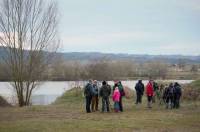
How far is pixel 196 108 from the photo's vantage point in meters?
26.6

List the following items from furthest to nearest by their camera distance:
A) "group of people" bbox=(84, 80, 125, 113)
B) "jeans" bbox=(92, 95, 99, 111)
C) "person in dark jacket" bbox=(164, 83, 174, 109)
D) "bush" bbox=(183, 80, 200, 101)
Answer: "bush" bbox=(183, 80, 200, 101), "person in dark jacket" bbox=(164, 83, 174, 109), "jeans" bbox=(92, 95, 99, 111), "group of people" bbox=(84, 80, 125, 113)

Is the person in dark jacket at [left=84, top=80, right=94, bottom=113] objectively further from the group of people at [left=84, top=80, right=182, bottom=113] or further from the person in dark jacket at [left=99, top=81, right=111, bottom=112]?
the person in dark jacket at [left=99, top=81, right=111, bottom=112]

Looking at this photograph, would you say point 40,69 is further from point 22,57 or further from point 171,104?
point 171,104

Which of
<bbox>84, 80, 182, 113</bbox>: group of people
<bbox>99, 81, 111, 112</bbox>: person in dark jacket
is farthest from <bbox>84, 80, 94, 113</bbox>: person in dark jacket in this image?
<bbox>99, 81, 111, 112</bbox>: person in dark jacket

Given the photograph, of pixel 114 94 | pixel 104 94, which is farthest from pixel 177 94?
pixel 104 94

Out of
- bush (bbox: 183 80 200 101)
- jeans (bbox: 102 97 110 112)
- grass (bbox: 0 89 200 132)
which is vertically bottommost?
grass (bbox: 0 89 200 132)

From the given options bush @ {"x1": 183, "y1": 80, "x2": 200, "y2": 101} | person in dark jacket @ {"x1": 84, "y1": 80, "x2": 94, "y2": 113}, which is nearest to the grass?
person in dark jacket @ {"x1": 84, "y1": 80, "x2": 94, "y2": 113}

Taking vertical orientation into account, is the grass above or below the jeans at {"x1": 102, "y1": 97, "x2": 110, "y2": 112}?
below

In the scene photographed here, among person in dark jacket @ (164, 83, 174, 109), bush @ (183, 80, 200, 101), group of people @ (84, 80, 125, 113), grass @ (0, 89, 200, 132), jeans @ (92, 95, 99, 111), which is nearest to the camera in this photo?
grass @ (0, 89, 200, 132)

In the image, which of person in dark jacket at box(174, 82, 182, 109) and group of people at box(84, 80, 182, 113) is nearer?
group of people at box(84, 80, 182, 113)

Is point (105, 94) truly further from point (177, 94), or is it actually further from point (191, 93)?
point (191, 93)

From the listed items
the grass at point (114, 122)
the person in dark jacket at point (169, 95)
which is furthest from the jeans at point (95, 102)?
the person in dark jacket at point (169, 95)

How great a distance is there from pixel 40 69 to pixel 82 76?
79.7 feet

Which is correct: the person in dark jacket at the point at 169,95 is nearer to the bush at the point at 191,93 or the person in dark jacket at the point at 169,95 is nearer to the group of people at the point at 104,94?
the group of people at the point at 104,94
